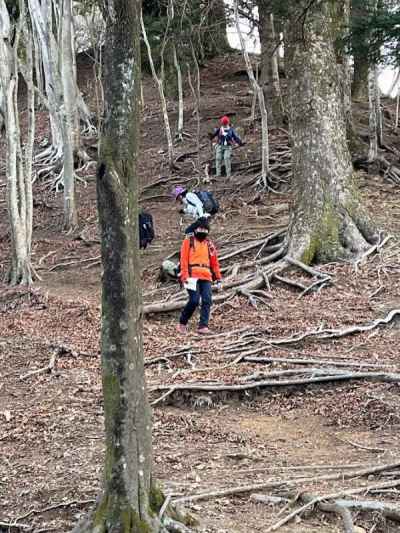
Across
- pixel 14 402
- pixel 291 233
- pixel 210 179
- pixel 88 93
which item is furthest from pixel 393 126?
pixel 14 402

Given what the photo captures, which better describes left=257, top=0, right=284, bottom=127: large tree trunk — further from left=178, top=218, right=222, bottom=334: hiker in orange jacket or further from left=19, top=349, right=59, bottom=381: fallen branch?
left=19, top=349, right=59, bottom=381: fallen branch

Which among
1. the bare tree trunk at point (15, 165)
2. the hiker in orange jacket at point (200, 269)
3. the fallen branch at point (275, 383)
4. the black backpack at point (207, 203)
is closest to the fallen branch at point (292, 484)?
the fallen branch at point (275, 383)

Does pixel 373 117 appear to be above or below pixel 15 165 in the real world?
above

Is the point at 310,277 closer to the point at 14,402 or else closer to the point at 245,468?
the point at 14,402

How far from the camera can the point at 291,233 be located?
1137 centimetres

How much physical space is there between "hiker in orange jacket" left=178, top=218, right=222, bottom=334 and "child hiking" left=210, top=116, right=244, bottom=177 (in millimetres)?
8362

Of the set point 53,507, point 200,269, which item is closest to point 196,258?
point 200,269

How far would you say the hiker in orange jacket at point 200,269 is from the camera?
9.18m

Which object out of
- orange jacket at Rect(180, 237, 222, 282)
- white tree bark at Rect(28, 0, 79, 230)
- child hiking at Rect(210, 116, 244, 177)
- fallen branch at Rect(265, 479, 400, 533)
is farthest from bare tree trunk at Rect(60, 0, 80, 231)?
fallen branch at Rect(265, 479, 400, 533)

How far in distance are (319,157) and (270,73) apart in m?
10.5

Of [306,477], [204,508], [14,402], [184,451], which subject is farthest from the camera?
[14,402]

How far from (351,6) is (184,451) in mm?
12300

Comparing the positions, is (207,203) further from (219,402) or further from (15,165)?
(15,165)

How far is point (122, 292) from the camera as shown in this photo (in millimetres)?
3973
